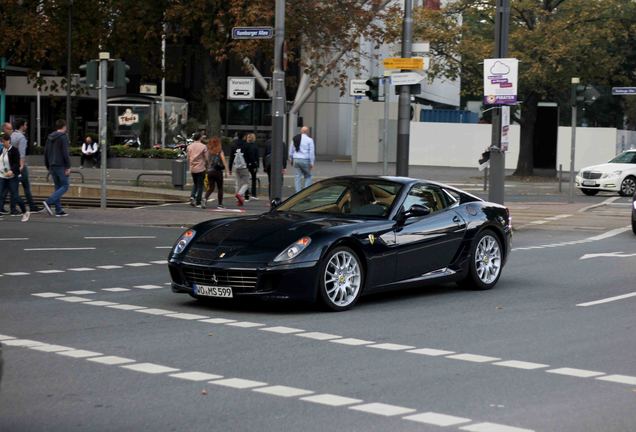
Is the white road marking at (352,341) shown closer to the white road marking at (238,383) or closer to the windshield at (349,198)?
the white road marking at (238,383)

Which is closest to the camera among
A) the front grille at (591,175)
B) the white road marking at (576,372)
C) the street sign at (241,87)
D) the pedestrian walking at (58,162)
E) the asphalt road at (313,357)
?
the asphalt road at (313,357)

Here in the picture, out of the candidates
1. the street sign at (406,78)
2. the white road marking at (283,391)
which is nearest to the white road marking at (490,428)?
the white road marking at (283,391)

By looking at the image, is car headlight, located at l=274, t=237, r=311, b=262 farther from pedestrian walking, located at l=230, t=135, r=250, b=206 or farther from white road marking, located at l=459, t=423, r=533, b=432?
pedestrian walking, located at l=230, t=135, r=250, b=206

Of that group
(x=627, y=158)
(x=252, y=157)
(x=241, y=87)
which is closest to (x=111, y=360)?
(x=241, y=87)

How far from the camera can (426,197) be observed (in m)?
13.0

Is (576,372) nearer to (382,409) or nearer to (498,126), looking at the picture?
(382,409)

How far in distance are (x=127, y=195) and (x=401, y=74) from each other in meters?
9.50

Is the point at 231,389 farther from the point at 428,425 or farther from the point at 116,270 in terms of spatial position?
the point at 116,270

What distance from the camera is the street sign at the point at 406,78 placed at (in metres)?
23.4

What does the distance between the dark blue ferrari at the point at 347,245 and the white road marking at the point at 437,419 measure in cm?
415

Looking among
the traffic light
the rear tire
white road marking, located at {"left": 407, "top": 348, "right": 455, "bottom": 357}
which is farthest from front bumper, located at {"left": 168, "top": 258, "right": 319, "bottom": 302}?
the rear tire

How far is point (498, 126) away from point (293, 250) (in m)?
12.8

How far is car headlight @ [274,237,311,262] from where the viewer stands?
11.2m

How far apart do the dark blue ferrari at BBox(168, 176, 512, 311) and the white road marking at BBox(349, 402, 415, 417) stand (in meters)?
3.83
